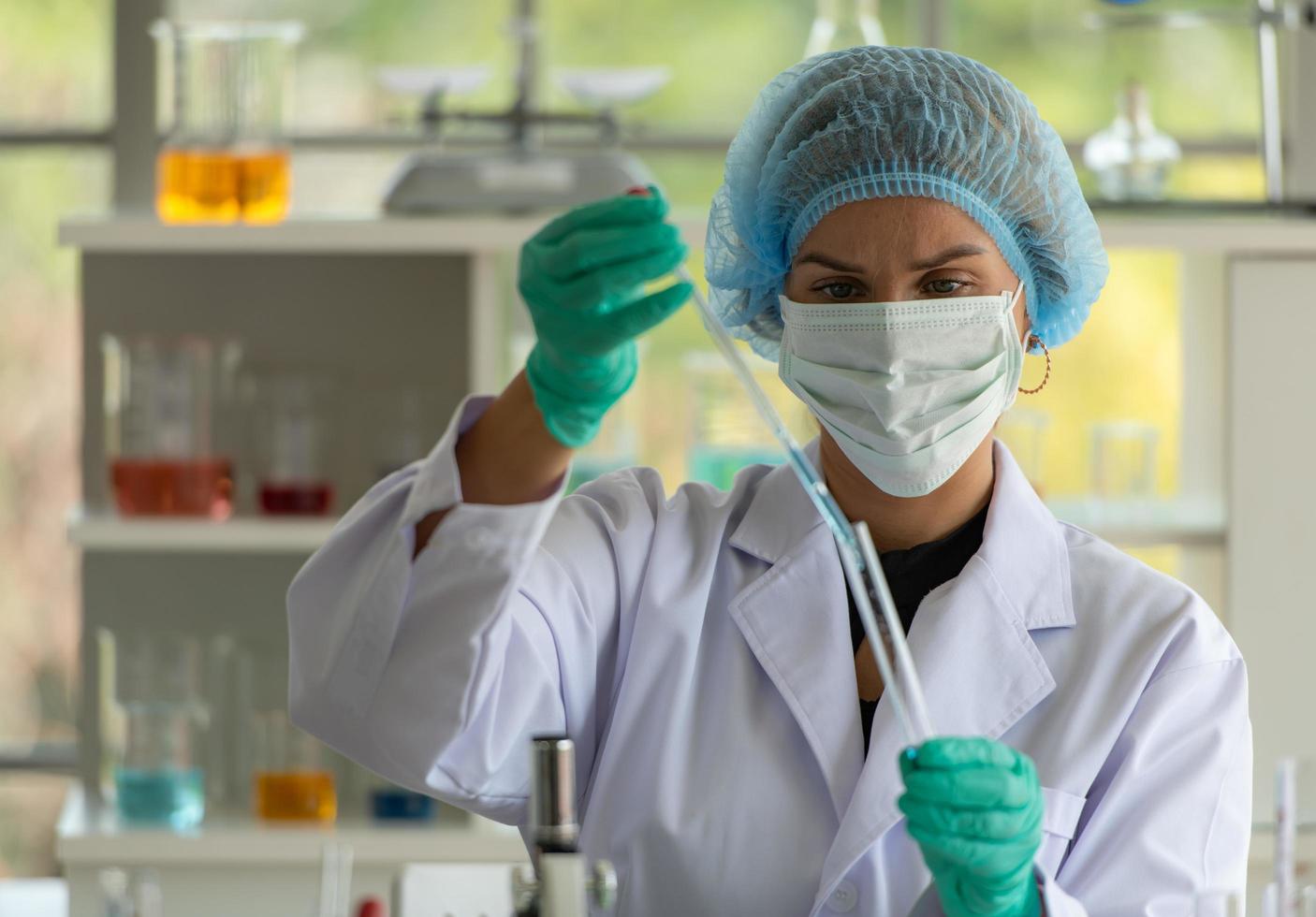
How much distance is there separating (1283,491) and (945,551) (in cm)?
123

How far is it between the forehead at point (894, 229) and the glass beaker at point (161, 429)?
1411mm

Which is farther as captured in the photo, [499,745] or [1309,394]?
[1309,394]

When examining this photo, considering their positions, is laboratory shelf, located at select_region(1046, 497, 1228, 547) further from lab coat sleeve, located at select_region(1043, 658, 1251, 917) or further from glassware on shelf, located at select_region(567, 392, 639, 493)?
lab coat sleeve, located at select_region(1043, 658, 1251, 917)

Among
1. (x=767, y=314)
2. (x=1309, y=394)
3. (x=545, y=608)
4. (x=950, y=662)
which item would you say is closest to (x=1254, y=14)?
(x=1309, y=394)

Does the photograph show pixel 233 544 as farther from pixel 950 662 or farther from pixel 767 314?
pixel 950 662

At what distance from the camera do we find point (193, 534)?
2434mm

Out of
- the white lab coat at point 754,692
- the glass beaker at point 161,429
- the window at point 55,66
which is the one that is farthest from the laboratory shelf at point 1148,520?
the window at point 55,66

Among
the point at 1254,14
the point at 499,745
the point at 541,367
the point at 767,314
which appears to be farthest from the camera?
the point at 1254,14

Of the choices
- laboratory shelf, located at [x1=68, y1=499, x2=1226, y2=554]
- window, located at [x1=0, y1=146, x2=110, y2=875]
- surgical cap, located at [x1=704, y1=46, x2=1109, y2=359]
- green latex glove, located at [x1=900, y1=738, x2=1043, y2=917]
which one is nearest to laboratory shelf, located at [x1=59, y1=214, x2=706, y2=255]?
laboratory shelf, located at [x1=68, y1=499, x2=1226, y2=554]

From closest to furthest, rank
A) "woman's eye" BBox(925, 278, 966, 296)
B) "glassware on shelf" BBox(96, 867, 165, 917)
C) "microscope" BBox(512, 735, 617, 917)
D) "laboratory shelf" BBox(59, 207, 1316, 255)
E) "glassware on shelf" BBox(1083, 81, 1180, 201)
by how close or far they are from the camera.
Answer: "microscope" BBox(512, 735, 617, 917), "glassware on shelf" BBox(96, 867, 165, 917), "woman's eye" BBox(925, 278, 966, 296), "laboratory shelf" BBox(59, 207, 1316, 255), "glassware on shelf" BBox(1083, 81, 1180, 201)

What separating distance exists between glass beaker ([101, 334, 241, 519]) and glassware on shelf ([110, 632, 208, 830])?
0.21m

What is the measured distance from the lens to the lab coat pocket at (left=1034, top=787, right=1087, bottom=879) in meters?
1.26

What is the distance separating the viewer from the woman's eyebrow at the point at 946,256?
132 centimetres

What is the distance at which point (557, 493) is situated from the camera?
3.70 feet
